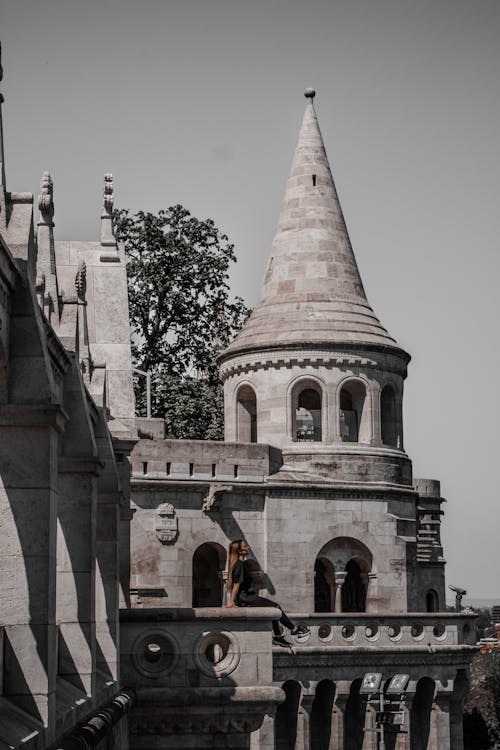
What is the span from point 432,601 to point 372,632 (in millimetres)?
5264

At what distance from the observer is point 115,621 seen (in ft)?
54.5

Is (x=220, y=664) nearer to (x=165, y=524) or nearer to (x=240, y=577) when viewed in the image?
(x=240, y=577)

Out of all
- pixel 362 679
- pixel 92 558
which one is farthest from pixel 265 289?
pixel 92 558

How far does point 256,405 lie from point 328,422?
2.17 m

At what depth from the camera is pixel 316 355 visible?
36.3m

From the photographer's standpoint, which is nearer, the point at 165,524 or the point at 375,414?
the point at 165,524

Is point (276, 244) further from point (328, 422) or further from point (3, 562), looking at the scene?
point (3, 562)

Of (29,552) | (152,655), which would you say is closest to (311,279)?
(152,655)

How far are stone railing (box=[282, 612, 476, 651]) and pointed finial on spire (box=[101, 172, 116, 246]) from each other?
13.6 m

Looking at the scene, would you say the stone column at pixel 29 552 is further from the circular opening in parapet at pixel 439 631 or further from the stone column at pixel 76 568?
the circular opening in parapet at pixel 439 631

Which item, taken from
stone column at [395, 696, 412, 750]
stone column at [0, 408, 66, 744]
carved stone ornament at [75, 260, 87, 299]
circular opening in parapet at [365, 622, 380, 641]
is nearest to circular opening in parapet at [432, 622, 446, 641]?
stone column at [395, 696, 412, 750]

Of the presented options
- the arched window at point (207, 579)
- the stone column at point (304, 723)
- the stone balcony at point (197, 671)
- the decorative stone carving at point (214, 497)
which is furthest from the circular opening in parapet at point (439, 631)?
the stone balcony at point (197, 671)

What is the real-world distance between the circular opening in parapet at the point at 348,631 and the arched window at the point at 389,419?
5.10m

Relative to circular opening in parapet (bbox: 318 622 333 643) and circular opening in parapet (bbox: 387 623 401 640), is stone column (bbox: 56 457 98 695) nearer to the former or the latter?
circular opening in parapet (bbox: 318 622 333 643)
